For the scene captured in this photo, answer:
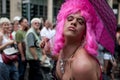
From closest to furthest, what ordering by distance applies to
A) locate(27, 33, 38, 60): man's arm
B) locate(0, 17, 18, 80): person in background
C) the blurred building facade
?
1. locate(0, 17, 18, 80): person in background
2. locate(27, 33, 38, 60): man's arm
3. the blurred building facade

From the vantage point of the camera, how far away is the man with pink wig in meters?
2.18

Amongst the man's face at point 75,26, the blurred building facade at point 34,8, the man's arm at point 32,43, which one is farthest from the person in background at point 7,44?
the blurred building facade at point 34,8

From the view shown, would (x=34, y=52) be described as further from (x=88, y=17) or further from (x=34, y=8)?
(x=34, y=8)

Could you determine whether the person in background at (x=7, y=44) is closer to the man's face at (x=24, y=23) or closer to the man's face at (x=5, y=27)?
the man's face at (x=5, y=27)

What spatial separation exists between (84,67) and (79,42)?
25cm

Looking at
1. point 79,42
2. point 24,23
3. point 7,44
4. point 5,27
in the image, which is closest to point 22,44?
point 24,23

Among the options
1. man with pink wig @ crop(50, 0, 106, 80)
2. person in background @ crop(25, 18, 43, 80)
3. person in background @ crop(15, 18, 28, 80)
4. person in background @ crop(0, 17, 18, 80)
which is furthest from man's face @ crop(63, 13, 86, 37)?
person in background @ crop(15, 18, 28, 80)

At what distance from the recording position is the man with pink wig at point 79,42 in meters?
2.18

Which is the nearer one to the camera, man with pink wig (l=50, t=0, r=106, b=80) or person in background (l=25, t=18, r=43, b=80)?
man with pink wig (l=50, t=0, r=106, b=80)

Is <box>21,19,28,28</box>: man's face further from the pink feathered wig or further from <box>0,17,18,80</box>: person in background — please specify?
the pink feathered wig

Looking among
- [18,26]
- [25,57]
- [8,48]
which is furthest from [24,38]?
[8,48]

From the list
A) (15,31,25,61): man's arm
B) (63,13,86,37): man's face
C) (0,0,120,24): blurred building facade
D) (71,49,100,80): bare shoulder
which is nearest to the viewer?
(71,49,100,80): bare shoulder

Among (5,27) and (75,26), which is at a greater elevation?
(75,26)

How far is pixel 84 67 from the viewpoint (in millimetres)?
2148
